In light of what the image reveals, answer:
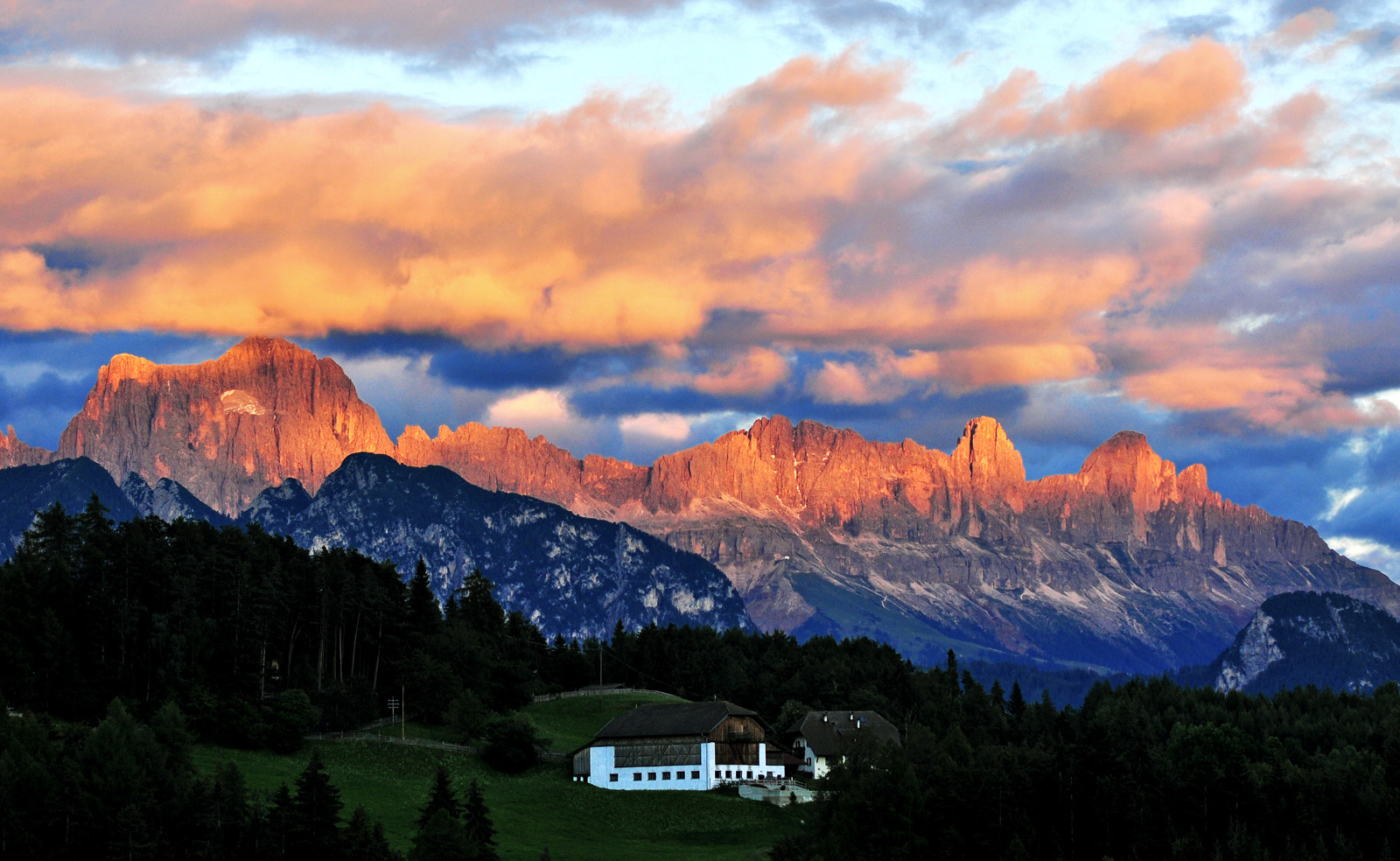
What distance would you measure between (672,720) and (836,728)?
62.5ft

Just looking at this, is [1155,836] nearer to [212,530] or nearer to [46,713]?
[46,713]

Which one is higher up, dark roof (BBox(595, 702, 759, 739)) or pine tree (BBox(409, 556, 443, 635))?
pine tree (BBox(409, 556, 443, 635))

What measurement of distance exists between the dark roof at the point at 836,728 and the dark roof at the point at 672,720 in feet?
28.5

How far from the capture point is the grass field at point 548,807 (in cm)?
11931

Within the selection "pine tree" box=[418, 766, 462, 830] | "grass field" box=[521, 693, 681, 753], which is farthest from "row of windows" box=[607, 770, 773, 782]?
"pine tree" box=[418, 766, 462, 830]

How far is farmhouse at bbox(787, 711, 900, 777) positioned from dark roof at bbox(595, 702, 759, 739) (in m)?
8.58

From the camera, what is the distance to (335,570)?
179m

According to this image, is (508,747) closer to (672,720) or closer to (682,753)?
(682,753)

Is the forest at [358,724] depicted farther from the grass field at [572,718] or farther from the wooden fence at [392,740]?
the grass field at [572,718]

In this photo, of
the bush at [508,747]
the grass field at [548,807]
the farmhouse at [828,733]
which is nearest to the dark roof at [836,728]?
the farmhouse at [828,733]

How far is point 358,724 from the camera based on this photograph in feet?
527

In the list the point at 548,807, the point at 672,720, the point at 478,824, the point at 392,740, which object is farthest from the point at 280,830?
the point at 672,720

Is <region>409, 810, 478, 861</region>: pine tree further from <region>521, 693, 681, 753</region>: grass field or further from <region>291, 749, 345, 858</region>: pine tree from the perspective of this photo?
<region>521, 693, 681, 753</region>: grass field

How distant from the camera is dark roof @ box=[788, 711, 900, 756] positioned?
16262cm
